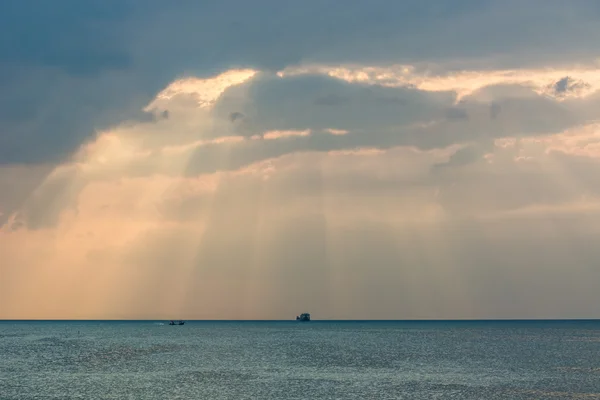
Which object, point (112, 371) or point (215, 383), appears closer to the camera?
point (215, 383)

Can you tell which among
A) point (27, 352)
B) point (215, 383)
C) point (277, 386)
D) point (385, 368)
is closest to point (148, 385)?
point (215, 383)

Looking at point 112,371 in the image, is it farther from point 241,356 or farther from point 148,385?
point 241,356

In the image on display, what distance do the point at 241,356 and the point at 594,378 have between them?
77.0 meters

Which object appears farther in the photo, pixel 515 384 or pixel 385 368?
pixel 385 368

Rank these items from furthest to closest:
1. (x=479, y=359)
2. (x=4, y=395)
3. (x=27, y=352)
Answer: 1. (x=27, y=352)
2. (x=479, y=359)
3. (x=4, y=395)

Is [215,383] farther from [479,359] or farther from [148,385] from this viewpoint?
[479,359]

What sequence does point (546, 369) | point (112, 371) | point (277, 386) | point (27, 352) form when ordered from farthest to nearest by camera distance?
point (27, 352), point (546, 369), point (112, 371), point (277, 386)

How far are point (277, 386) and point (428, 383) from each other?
22.3 metres

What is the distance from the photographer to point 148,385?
10125 cm

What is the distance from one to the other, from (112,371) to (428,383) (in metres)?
53.6

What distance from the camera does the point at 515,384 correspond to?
10588 centimetres

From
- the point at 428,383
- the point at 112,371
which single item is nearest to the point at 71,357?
the point at 112,371

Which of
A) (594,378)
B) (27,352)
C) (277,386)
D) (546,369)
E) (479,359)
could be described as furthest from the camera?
(27,352)

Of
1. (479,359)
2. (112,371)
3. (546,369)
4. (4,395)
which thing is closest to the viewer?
(4,395)
